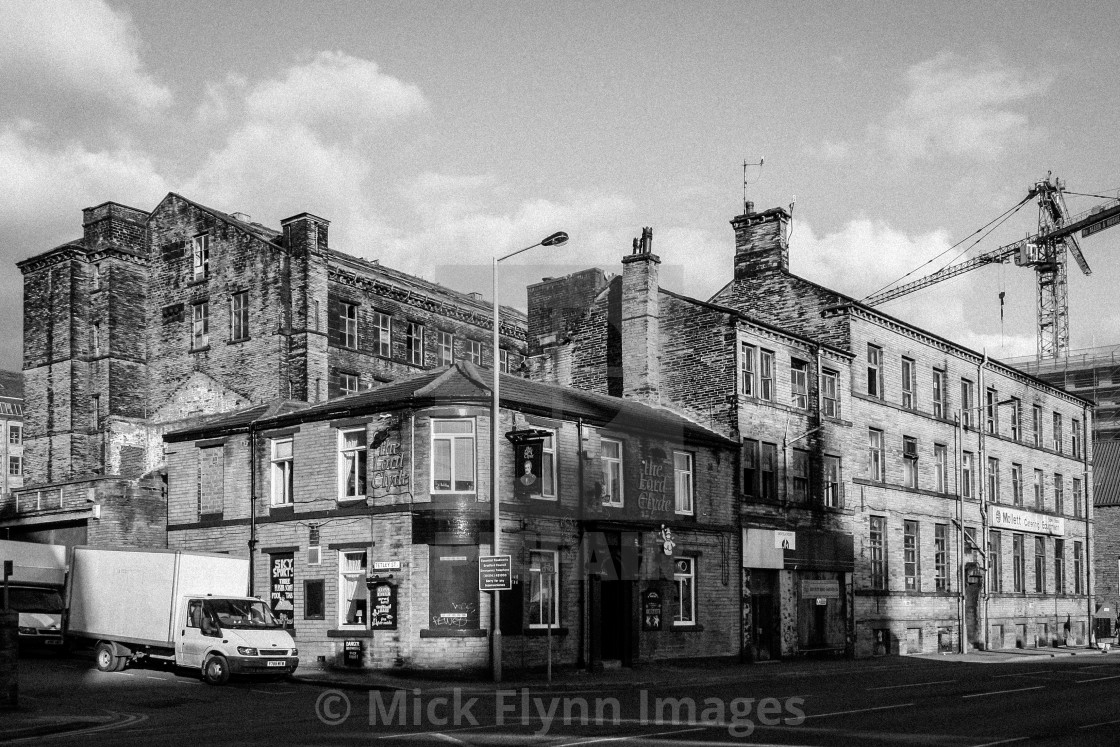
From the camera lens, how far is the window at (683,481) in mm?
37062

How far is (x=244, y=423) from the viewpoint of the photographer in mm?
35281

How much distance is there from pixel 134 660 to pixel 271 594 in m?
5.08

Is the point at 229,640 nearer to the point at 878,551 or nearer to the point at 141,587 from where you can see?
the point at 141,587

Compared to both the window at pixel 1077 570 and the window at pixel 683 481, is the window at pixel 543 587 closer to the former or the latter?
the window at pixel 683 481

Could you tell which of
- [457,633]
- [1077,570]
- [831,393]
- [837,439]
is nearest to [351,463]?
[457,633]

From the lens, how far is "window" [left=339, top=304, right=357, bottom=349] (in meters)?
49.1

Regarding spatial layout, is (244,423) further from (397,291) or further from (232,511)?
(397,291)

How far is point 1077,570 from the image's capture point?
6197cm

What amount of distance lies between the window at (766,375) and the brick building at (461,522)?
384cm

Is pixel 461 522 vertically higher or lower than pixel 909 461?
lower

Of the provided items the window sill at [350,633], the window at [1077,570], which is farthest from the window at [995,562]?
the window sill at [350,633]

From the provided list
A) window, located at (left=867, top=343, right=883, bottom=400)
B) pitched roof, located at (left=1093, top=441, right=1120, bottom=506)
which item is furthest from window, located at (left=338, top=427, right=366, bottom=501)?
pitched roof, located at (left=1093, top=441, right=1120, bottom=506)

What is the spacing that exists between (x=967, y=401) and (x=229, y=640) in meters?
37.7

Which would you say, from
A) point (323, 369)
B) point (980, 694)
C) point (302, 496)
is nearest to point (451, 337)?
point (323, 369)
